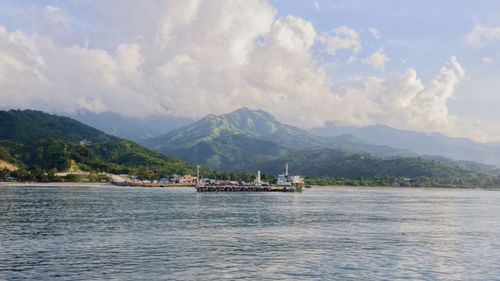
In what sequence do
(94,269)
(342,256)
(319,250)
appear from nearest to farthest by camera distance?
(94,269)
(342,256)
(319,250)

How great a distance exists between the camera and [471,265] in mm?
51469

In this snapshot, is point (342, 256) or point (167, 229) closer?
point (342, 256)

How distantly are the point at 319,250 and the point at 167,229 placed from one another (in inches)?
1055

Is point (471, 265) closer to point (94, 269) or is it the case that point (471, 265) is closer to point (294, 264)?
point (294, 264)

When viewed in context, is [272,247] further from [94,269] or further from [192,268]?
[94,269]

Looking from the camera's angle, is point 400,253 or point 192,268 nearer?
point 192,268

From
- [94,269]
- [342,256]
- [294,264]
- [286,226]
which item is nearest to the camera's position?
[94,269]

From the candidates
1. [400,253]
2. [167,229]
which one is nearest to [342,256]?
[400,253]

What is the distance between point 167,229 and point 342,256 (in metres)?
30.8

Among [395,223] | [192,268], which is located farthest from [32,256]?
[395,223]

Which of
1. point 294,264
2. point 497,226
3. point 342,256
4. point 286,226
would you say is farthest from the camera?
point 497,226

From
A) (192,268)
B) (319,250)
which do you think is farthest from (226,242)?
(192,268)

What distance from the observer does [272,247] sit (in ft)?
197

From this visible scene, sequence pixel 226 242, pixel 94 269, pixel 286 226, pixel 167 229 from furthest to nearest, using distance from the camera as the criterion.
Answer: pixel 286 226 < pixel 167 229 < pixel 226 242 < pixel 94 269
